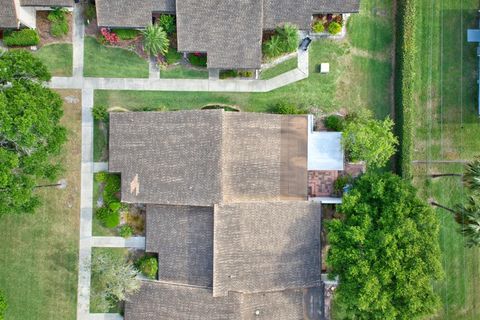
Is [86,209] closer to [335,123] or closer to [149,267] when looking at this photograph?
[149,267]

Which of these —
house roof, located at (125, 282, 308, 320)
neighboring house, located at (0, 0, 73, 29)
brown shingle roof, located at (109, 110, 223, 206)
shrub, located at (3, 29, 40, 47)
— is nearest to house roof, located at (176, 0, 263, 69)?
brown shingle roof, located at (109, 110, 223, 206)

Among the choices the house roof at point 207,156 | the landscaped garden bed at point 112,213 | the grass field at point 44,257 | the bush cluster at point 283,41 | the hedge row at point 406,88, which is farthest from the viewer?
the grass field at point 44,257

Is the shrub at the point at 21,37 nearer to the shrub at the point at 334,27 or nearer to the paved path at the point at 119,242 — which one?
the paved path at the point at 119,242

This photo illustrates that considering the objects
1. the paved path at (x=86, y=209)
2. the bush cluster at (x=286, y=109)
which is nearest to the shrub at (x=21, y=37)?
the paved path at (x=86, y=209)

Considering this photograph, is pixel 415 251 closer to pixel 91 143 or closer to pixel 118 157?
pixel 118 157

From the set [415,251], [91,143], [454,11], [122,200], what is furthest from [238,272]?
[454,11]

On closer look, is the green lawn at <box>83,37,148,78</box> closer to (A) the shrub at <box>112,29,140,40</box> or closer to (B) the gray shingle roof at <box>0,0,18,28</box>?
(A) the shrub at <box>112,29,140,40</box>

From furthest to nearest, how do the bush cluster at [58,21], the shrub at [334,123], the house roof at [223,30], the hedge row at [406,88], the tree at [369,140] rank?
1. the bush cluster at [58,21]
2. the shrub at [334,123]
3. the hedge row at [406,88]
4. the house roof at [223,30]
5. the tree at [369,140]
